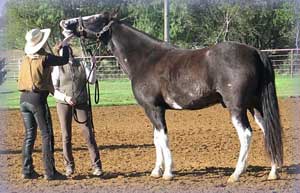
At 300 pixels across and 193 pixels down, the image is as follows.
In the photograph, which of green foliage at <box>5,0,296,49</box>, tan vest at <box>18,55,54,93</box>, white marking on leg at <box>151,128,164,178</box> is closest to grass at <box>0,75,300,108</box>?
green foliage at <box>5,0,296,49</box>

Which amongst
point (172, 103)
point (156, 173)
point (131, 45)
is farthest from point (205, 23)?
point (156, 173)

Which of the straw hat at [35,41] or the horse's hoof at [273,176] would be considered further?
the straw hat at [35,41]

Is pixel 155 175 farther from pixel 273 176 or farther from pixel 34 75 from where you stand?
pixel 34 75

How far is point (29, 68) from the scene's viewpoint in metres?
5.95

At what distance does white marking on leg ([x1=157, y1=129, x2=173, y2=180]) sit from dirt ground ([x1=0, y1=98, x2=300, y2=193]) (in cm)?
10

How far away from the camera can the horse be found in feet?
18.8

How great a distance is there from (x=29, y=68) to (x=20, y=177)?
4.12 ft

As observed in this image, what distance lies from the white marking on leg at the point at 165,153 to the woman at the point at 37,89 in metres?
1.18

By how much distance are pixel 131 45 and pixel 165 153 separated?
1.31 meters

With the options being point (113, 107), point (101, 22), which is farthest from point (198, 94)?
point (113, 107)

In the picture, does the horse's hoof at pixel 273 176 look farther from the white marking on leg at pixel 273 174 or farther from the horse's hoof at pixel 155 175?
the horse's hoof at pixel 155 175

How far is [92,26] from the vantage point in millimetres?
6488

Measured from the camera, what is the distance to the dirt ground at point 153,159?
5.61 meters

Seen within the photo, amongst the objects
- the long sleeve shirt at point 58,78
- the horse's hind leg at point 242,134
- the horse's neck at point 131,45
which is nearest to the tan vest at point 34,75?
the long sleeve shirt at point 58,78
